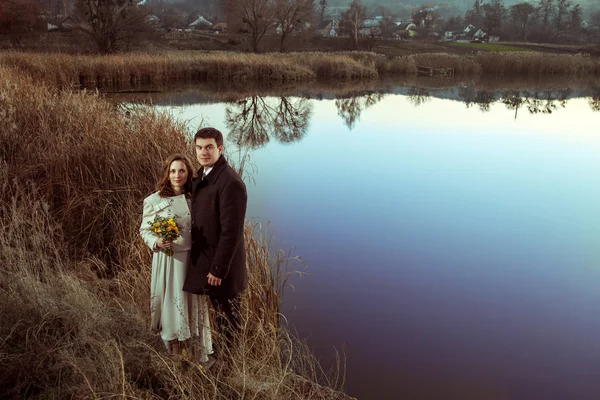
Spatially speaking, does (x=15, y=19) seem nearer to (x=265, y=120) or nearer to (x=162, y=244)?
(x=265, y=120)

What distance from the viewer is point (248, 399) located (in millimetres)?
2896

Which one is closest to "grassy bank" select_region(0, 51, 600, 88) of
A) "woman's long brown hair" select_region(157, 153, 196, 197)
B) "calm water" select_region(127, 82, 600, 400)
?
"calm water" select_region(127, 82, 600, 400)

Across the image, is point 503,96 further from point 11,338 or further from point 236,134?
point 11,338

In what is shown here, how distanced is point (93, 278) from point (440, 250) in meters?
4.07

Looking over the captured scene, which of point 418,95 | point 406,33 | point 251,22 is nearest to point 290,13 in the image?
point 251,22

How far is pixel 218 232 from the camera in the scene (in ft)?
9.76

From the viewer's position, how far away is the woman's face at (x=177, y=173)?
3.06 metres

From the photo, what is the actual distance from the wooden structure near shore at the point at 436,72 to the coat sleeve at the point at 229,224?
103 ft

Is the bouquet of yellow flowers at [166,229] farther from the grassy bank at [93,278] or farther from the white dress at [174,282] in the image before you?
the grassy bank at [93,278]

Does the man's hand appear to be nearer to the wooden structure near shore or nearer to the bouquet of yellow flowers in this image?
the bouquet of yellow flowers

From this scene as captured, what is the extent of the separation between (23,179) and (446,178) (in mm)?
7560

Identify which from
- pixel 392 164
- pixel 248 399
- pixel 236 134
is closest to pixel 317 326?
pixel 248 399

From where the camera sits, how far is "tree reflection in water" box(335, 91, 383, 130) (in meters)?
17.6

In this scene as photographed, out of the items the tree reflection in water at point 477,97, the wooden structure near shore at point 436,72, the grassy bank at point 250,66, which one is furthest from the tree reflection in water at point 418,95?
the wooden structure near shore at point 436,72
